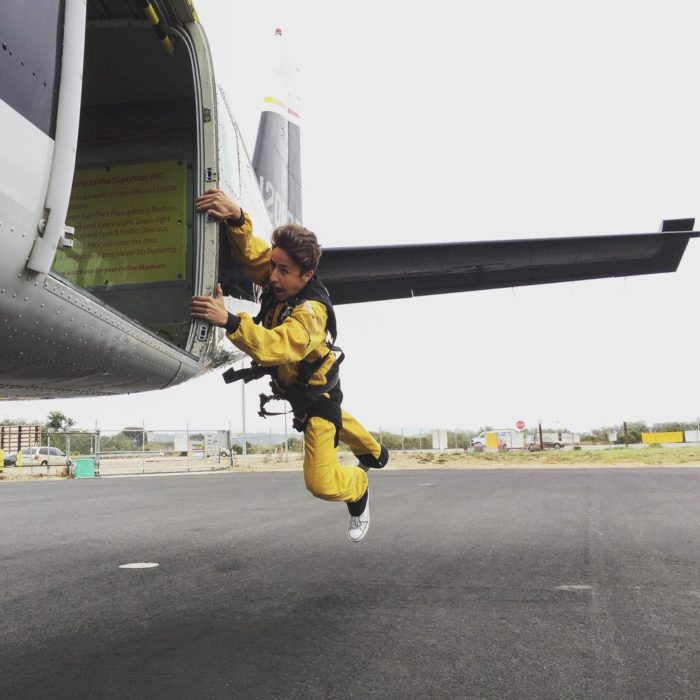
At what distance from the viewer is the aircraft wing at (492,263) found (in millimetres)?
4812

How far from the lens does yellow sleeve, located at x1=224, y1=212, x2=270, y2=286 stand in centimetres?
347

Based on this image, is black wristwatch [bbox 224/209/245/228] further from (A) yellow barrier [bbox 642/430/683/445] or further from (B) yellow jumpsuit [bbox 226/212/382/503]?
(A) yellow barrier [bbox 642/430/683/445]

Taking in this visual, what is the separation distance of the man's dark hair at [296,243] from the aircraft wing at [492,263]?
7.03 feet

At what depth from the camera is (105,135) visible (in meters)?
4.92

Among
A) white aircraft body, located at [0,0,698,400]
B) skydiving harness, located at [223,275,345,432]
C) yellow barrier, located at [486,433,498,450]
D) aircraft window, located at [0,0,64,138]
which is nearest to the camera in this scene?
aircraft window, located at [0,0,64,138]

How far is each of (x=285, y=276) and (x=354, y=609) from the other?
219 cm

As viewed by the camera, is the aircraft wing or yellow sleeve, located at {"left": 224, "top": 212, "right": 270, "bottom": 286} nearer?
yellow sleeve, located at {"left": 224, "top": 212, "right": 270, "bottom": 286}

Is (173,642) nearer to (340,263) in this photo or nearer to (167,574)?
(167,574)

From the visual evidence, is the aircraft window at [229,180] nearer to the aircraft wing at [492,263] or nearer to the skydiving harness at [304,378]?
the skydiving harness at [304,378]

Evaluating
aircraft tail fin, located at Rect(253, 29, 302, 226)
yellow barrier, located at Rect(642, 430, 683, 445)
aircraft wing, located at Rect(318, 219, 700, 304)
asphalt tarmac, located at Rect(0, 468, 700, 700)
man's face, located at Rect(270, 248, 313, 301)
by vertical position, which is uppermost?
aircraft tail fin, located at Rect(253, 29, 302, 226)

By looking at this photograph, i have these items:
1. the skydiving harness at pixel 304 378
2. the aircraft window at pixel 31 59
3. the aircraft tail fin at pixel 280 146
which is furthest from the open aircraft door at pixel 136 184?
the aircraft tail fin at pixel 280 146

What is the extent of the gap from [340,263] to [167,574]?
299 cm

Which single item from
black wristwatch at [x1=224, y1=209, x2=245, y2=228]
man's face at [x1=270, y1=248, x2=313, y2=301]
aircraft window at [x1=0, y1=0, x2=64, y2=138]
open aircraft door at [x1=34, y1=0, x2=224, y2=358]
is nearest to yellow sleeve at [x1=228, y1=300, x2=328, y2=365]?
man's face at [x1=270, y1=248, x2=313, y2=301]

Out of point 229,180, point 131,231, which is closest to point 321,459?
point 229,180
